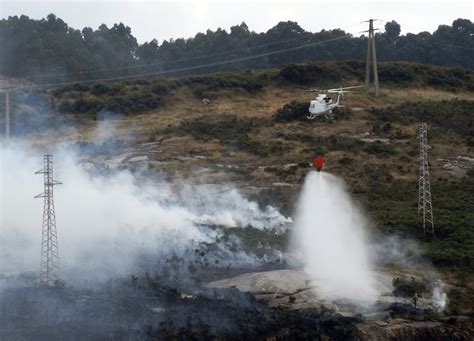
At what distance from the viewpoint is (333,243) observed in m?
53.1

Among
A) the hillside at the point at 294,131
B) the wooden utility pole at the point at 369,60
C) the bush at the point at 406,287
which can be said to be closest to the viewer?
the bush at the point at 406,287

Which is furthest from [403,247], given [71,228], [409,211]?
[71,228]

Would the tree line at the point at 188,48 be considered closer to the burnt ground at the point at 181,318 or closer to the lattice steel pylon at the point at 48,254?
the lattice steel pylon at the point at 48,254

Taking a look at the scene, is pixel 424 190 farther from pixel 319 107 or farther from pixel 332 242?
pixel 319 107

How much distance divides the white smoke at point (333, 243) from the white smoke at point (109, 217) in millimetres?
3306

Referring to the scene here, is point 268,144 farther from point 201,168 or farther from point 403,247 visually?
point 403,247

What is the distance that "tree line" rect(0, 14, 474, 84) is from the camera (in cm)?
13350

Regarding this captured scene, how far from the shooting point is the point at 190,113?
96812 millimetres

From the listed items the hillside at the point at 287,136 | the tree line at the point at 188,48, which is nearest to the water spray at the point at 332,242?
the hillside at the point at 287,136

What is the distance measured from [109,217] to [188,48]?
109334mm

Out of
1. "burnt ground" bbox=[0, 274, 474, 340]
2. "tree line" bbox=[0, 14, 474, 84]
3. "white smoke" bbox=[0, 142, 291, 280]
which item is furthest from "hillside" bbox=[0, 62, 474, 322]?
"tree line" bbox=[0, 14, 474, 84]

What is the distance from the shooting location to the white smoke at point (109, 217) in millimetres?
49906

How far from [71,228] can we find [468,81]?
3117 inches

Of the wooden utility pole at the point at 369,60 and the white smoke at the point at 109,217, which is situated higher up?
the wooden utility pole at the point at 369,60
